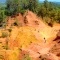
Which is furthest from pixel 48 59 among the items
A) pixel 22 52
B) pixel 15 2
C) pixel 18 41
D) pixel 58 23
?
pixel 15 2

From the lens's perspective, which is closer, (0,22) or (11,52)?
(11,52)

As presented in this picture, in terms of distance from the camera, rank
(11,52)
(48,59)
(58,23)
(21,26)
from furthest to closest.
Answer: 1. (58,23)
2. (21,26)
3. (11,52)
4. (48,59)

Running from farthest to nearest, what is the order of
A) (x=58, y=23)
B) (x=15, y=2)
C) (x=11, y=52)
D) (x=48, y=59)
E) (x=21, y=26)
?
(x=15, y=2) → (x=58, y=23) → (x=21, y=26) → (x=11, y=52) → (x=48, y=59)

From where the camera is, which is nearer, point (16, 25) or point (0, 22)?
point (16, 25)

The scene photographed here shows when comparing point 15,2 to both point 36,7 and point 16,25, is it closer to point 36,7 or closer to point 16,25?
point 36,7

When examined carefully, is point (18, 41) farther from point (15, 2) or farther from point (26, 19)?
point (15, 2)

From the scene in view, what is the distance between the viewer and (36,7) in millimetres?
55188

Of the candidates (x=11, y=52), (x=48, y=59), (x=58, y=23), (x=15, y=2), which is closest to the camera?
(x=48, y=59)

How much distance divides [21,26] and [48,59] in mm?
25480

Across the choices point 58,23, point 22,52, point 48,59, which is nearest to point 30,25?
point 58,23

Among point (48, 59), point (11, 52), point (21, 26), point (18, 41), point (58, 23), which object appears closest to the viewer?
point (48, 59)

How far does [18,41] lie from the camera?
100 ft

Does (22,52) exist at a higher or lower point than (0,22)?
higher

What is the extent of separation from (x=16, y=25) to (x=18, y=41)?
1641 cm
